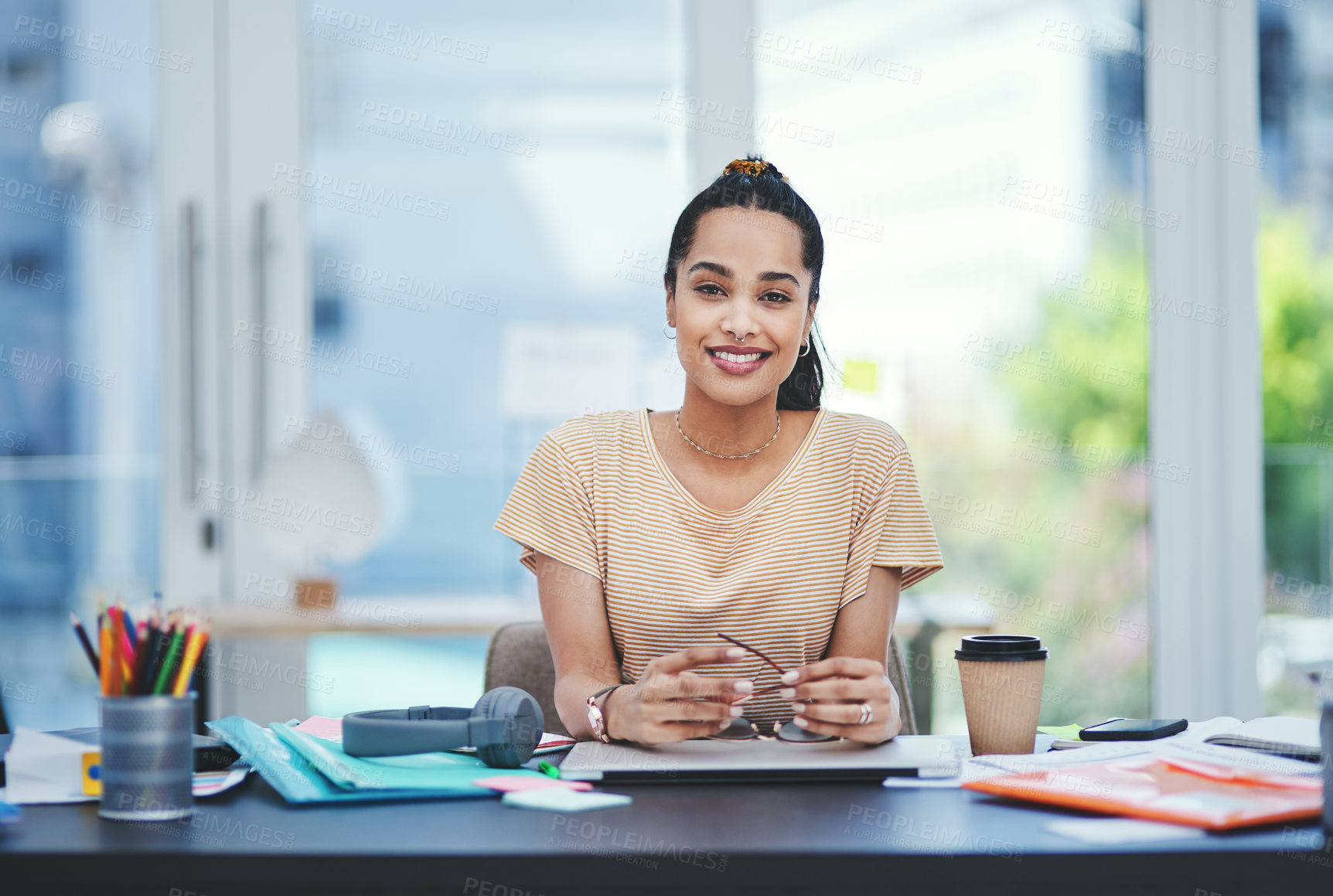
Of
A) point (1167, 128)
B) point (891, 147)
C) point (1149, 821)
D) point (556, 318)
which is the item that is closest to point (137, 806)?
point (1149, 821)

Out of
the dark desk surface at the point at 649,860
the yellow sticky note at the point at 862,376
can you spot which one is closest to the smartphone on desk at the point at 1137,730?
the dark desk surface at the point at 649,860

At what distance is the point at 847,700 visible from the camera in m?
1.09

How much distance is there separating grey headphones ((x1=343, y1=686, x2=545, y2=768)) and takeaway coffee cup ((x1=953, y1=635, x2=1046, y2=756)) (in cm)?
42

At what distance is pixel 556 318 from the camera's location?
297 centimetres

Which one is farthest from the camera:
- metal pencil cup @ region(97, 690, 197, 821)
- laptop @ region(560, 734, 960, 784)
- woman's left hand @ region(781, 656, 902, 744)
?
woman's left hand @ region(781, 656, 902, 744)

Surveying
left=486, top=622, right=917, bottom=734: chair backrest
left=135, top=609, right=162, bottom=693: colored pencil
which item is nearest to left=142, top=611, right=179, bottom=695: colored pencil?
left=135, top=609, right=162, bottom=693: colored pencil

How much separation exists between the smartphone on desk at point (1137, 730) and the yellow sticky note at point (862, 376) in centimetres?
181

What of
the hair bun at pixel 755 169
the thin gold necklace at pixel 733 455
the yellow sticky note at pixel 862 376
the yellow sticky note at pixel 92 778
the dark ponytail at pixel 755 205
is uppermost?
the hair bun at pixel 755 169

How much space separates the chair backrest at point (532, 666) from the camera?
62.4 inches

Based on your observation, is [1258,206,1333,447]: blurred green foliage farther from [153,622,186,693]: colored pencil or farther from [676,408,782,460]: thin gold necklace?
[153,622,186,693]: colored pencil

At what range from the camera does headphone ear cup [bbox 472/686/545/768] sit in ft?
3.34

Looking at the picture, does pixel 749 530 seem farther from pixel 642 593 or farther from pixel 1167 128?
pixel 1167 128

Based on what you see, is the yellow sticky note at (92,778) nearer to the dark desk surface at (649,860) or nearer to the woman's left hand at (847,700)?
the dark desk surface at (649,860)

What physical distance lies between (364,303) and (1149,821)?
8.13 ft
